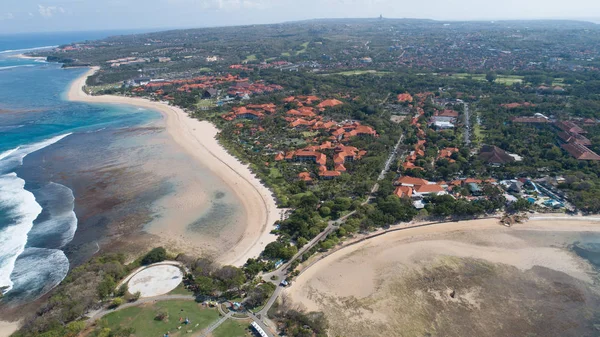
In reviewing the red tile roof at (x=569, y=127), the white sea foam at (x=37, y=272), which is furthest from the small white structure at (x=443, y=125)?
the white sea foam at (x=37, y=272)

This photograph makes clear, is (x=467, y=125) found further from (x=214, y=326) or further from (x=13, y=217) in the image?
(x=13, y=217)

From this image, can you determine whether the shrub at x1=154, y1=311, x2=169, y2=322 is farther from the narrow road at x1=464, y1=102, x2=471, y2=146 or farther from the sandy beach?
the narrow road at x1=464, y1=102, x2=471, y2=146

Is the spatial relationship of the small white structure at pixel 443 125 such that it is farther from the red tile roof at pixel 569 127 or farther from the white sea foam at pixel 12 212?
the white sea foam at pixel 12 212

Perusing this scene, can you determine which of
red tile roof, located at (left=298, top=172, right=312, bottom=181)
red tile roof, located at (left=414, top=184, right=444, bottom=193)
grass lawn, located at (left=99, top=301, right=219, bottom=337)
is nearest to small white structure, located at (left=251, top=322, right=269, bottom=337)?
grass lawn, located at (left=99, top=301, right=219, bottom=337)

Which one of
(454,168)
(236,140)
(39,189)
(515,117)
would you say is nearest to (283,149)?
(236,140)

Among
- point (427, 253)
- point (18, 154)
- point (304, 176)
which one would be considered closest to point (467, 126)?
point (304, 176)

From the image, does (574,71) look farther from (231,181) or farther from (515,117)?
(231,181)
